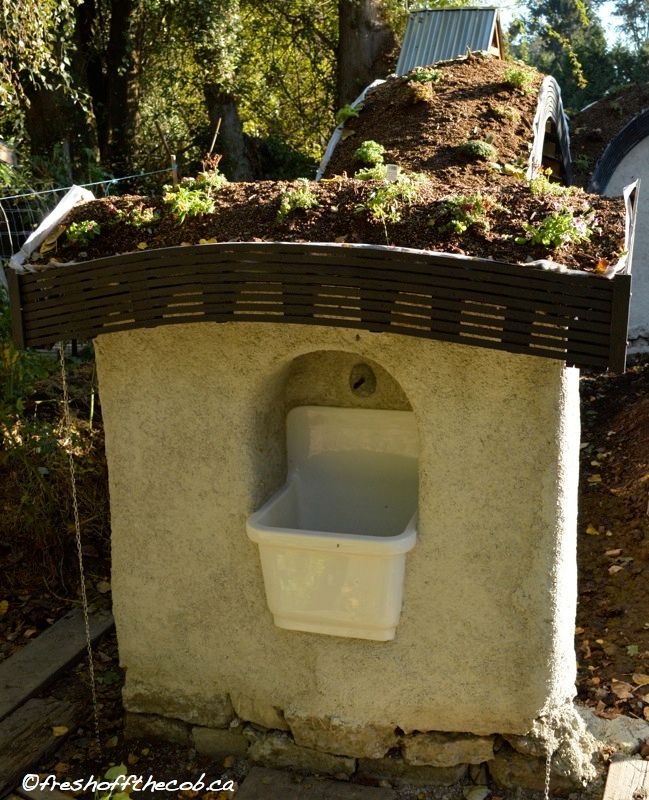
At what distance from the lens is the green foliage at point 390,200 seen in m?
3.32

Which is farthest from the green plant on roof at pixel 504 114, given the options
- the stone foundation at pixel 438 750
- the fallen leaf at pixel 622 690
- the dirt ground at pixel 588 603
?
the stone foundation at pixel 438 750

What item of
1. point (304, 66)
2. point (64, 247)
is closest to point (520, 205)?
point (64, 247)

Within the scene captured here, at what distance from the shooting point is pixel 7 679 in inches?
175

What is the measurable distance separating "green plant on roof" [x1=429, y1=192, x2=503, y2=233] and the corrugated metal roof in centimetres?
596

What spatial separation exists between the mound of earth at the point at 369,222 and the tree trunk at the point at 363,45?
8.30 meters

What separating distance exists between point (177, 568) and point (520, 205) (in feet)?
6.16

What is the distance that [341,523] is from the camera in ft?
12.8

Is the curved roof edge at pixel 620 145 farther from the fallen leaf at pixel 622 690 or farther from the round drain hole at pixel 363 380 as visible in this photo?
the round drain hole at pixel 363 380

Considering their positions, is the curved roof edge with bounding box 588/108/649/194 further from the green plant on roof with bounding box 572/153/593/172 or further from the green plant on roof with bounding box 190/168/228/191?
the green plant on roof with bounding box 190/168/228/191

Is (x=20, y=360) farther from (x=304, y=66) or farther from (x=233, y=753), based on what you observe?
(x=304, y=66)

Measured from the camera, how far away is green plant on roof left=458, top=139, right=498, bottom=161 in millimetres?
5383

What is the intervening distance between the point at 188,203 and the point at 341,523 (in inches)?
55.6

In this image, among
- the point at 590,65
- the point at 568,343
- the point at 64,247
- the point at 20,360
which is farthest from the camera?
the point at 590,65

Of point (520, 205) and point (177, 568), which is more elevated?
point (520, 205)
